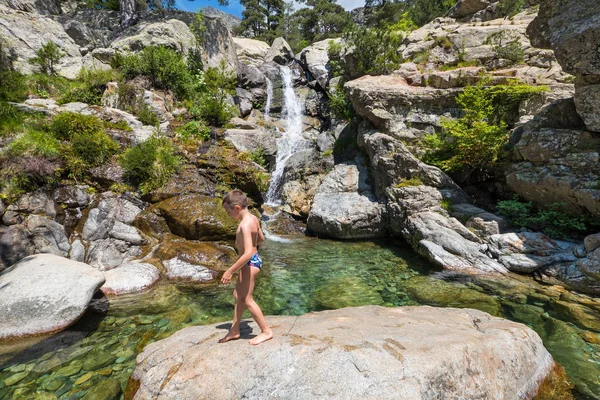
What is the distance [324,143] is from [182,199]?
987cm

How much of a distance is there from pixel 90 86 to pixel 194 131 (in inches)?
231

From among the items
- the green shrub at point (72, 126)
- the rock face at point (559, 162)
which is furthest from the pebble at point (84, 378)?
the rock face at point (559, 162)

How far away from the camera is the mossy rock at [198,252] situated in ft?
25.1

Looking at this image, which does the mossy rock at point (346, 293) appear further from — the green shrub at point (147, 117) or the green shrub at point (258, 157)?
the green shrub at point (147, 117)

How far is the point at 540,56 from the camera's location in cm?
1124

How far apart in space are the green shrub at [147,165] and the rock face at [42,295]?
3980mm

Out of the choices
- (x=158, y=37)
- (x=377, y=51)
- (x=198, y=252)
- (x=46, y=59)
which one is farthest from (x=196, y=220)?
(x=158, y=37)

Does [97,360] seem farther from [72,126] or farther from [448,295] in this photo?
[72,126]

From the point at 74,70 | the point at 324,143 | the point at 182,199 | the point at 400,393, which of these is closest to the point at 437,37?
the point at 324,143

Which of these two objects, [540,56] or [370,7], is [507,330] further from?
[370,7]

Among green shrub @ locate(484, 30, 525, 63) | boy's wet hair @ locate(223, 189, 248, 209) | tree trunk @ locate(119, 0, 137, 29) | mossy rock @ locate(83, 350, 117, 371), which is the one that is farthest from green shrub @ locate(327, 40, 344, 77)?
mossy rock @ locate(83, 350, 117, 371)

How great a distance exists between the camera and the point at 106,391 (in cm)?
356

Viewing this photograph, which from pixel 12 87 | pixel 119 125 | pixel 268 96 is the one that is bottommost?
pixel 119 125

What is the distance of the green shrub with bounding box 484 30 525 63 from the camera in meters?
11.6
